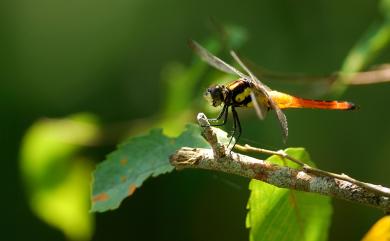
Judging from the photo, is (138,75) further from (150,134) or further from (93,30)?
(150,134)

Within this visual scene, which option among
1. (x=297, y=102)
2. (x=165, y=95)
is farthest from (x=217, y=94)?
(x=165, y=95)

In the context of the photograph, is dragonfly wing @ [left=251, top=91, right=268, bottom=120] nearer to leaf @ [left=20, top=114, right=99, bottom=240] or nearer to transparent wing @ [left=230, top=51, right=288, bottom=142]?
transparent wing @ [left=230, top=51, right=288, bottom=142]

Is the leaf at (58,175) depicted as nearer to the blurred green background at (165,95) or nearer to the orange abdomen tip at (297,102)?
the blurred green background at (165,95)

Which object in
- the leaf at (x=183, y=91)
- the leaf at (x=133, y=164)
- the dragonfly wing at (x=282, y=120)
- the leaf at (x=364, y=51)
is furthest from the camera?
the leaf at (x=183, y=91)

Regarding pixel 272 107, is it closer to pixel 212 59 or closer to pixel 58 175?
pixel 212 59

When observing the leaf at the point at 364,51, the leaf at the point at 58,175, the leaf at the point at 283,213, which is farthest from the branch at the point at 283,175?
the leaf at the point at 58,175

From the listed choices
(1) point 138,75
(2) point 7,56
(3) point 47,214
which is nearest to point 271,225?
(3) point 47,214
